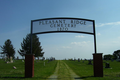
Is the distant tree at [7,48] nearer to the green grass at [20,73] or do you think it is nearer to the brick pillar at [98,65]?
the green grass at [20,73]

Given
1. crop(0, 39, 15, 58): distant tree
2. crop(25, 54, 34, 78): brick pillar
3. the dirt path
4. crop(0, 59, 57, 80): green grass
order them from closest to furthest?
the dirt path < crop(25, 54, 34, 78): brick pillar < crop(0, 59, 57, 80): green grass < crop(0, 39, 15, 58): distant tree

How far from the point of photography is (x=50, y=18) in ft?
42.7

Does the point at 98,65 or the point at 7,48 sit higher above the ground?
the point at 7,48

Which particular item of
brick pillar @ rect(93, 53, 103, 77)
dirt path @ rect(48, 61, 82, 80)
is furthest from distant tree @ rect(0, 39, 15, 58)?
brick pillar @ rect(93, 53, 103, 77)

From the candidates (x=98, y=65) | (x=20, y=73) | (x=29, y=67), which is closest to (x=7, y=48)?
(x=20, y=73)

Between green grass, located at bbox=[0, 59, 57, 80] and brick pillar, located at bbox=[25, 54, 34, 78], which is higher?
brick pillar, located at bbox=[25, 54, 34, 78]

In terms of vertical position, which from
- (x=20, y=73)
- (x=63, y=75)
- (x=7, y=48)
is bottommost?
(x=20, y=73)

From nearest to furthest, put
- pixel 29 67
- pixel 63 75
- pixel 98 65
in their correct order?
1. pixel 29 67
2. pixel 98 65
3. pixel 63 75

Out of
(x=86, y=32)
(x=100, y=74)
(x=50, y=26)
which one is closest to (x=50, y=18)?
(x=50, y=26)

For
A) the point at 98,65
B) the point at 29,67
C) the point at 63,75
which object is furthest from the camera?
the point at 63,75

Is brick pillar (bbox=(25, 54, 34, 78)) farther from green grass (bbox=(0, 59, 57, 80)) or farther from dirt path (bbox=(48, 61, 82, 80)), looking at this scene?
dirt path (bbox=(48, 61, 82, 80))

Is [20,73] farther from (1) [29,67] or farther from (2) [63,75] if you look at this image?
(2) [63,75]

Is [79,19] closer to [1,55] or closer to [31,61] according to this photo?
[31,61]

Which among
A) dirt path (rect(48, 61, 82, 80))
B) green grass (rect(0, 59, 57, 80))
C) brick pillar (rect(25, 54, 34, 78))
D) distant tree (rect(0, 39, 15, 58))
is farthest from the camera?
distant tree (rect(0, 39, 15, 58))
